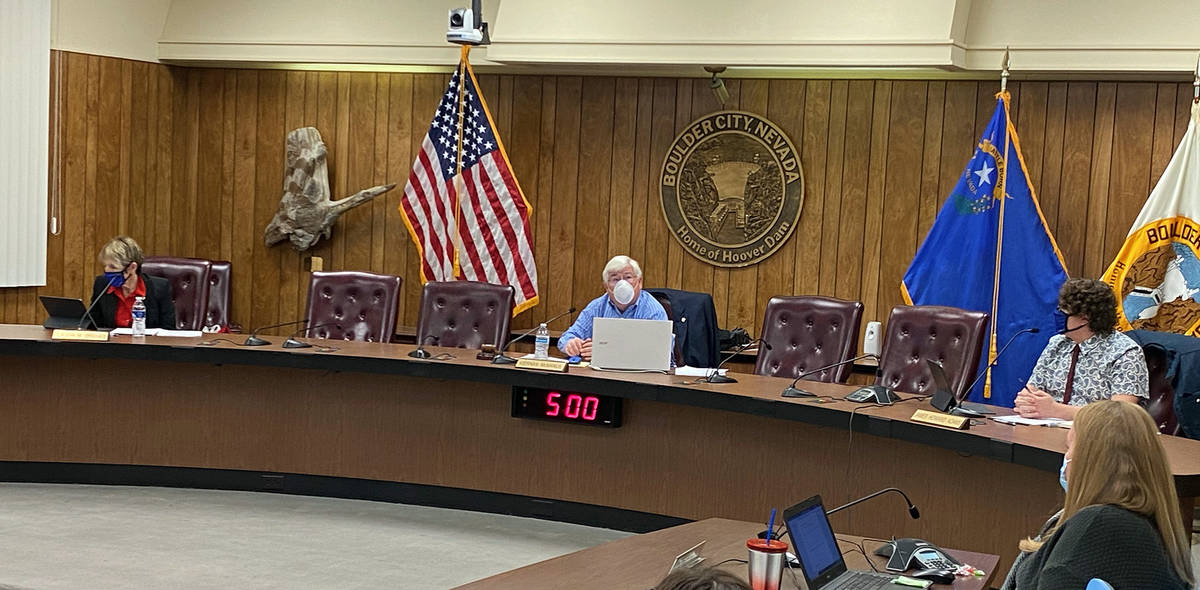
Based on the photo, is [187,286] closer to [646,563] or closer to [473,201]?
[473,201]

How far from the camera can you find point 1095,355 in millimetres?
4777

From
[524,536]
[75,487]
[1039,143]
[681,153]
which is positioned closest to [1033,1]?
[1039,143]

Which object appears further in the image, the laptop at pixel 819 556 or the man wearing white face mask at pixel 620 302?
the man wearing white face mask at pixel 620 302

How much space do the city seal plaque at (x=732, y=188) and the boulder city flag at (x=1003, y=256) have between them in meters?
1.11

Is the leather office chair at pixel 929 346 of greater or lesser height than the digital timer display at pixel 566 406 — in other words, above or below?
above

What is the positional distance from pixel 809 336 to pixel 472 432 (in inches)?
59.2

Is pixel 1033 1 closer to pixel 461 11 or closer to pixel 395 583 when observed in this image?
pixel 461 11

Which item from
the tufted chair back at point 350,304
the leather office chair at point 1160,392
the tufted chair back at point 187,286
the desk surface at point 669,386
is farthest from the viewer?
the tufted chair back at point 187,286

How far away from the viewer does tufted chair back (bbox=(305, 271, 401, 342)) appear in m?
6.30

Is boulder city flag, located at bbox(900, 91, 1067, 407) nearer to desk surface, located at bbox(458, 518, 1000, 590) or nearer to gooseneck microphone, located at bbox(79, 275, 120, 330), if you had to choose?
desk surface, located at bbox(458, 518, 1000, 590)

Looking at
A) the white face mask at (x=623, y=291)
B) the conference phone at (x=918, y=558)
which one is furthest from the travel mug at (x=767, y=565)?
the white face mask at (x=623, y=291)

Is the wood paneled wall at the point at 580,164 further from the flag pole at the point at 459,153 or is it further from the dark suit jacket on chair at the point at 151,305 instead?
the dark suit jacket on chair at the point at 151,305

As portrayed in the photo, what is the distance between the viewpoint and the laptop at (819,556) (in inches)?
102

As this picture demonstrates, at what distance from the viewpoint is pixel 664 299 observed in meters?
6.43
